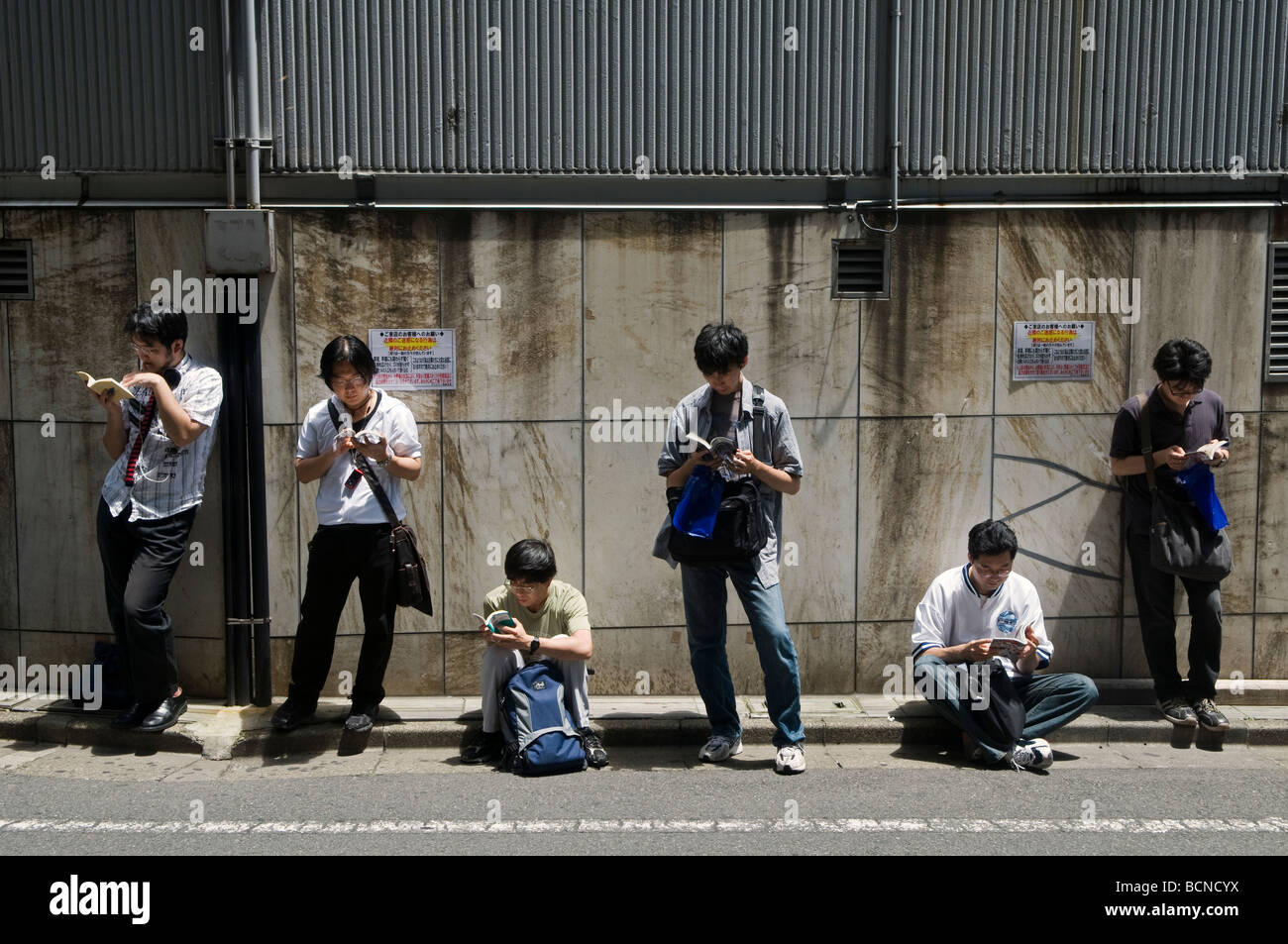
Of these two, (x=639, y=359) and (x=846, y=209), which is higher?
(x=846, y=209)

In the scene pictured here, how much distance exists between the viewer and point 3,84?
6.83 m

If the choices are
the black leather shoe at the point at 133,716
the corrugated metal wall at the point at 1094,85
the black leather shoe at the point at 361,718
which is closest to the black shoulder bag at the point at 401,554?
the black leather shoe at the point at 361,718

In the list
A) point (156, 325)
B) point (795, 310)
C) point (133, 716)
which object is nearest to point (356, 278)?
point (156, 325)

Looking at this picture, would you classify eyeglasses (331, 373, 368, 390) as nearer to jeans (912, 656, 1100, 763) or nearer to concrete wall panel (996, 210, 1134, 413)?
jeans (912, 656, 1100, 763)

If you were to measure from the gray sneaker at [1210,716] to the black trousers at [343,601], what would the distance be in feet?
14.3

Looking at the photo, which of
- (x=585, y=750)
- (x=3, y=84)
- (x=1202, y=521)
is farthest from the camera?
(x=3, y=84)

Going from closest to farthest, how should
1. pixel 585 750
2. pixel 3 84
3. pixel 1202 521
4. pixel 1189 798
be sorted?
pixel 1189 798 → pixel 585 750 → pixel 1202 521 → pixel 3 84

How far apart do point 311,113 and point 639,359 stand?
2.32 m

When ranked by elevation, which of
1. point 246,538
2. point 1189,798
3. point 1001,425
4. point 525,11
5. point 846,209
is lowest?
point 1189,798

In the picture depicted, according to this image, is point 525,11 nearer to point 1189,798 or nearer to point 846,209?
point 846,209

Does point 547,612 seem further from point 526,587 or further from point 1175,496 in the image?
point 1175,496

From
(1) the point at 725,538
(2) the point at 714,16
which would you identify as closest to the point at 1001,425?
(1) the point at 725,538

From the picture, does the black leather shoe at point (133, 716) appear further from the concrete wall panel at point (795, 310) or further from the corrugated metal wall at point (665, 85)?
the concrete wall panel at point (795, 310)

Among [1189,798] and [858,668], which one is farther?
[858,668]
